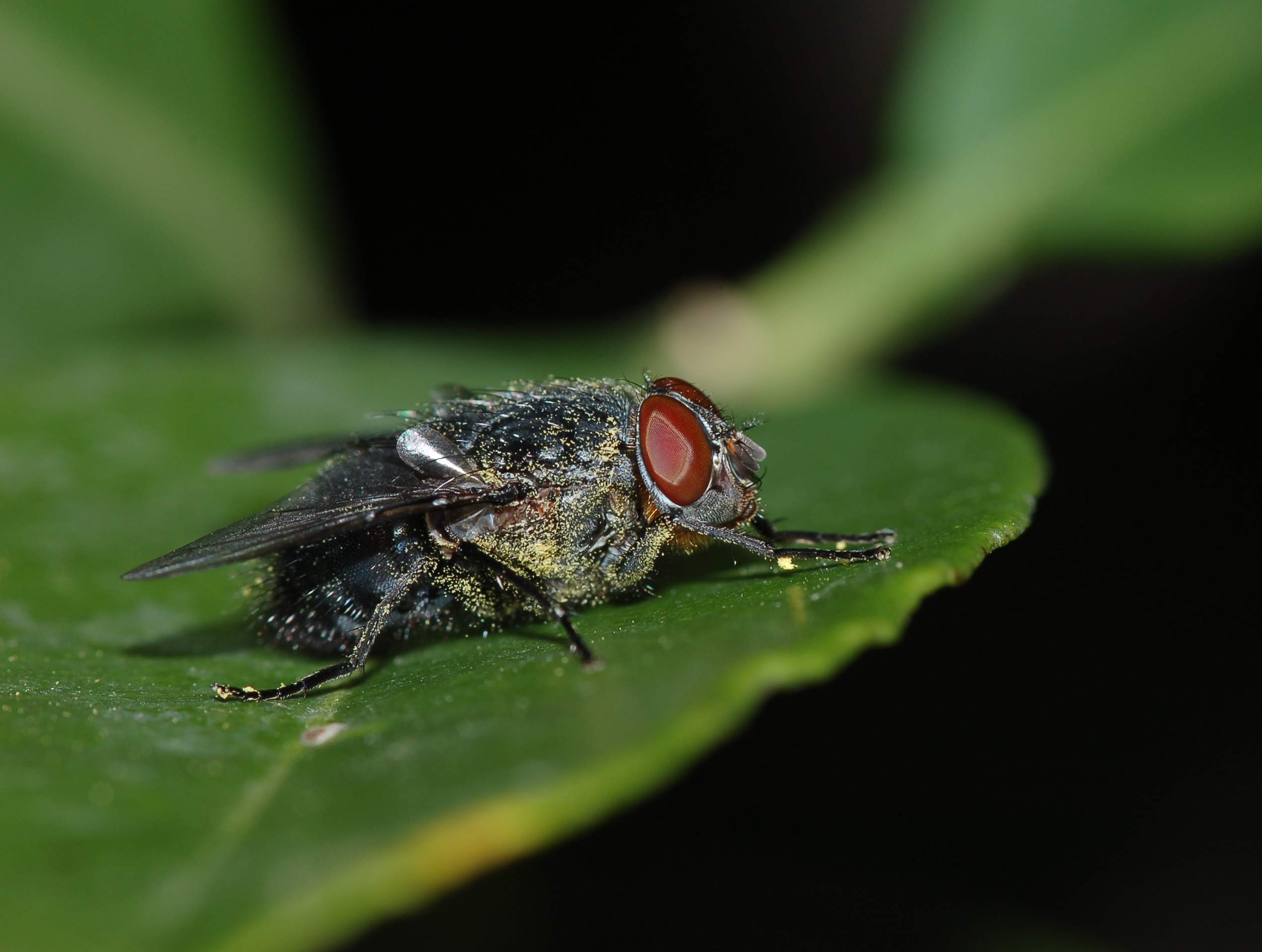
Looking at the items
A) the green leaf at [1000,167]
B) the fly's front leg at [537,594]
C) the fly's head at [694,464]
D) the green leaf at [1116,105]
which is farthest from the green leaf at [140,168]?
the fly's head at [694,464]

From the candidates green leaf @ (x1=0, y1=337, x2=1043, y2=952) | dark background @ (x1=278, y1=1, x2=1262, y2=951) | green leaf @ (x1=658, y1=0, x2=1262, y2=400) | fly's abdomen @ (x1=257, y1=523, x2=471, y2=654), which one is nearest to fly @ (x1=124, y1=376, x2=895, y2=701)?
fly's abdomen @ (x1=257, y1=523, x2=471, y2=654)

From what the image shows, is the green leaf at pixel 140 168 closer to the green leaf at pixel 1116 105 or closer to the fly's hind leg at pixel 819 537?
the green leaf at pixel 1116 105

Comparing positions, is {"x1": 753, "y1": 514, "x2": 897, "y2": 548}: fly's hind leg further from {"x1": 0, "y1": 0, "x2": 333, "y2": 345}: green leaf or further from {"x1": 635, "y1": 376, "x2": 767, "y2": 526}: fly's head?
{"x1": 0, "y1": 0, "x2": 333, "y2": 345}: green leaf

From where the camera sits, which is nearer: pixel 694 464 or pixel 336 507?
pixel 336 507

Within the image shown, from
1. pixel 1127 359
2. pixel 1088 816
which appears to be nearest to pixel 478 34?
pixel 1127 359

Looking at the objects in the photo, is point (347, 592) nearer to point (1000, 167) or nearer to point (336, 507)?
point (336, 507)

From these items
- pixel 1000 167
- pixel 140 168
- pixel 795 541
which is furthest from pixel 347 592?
pixel 1000 167
